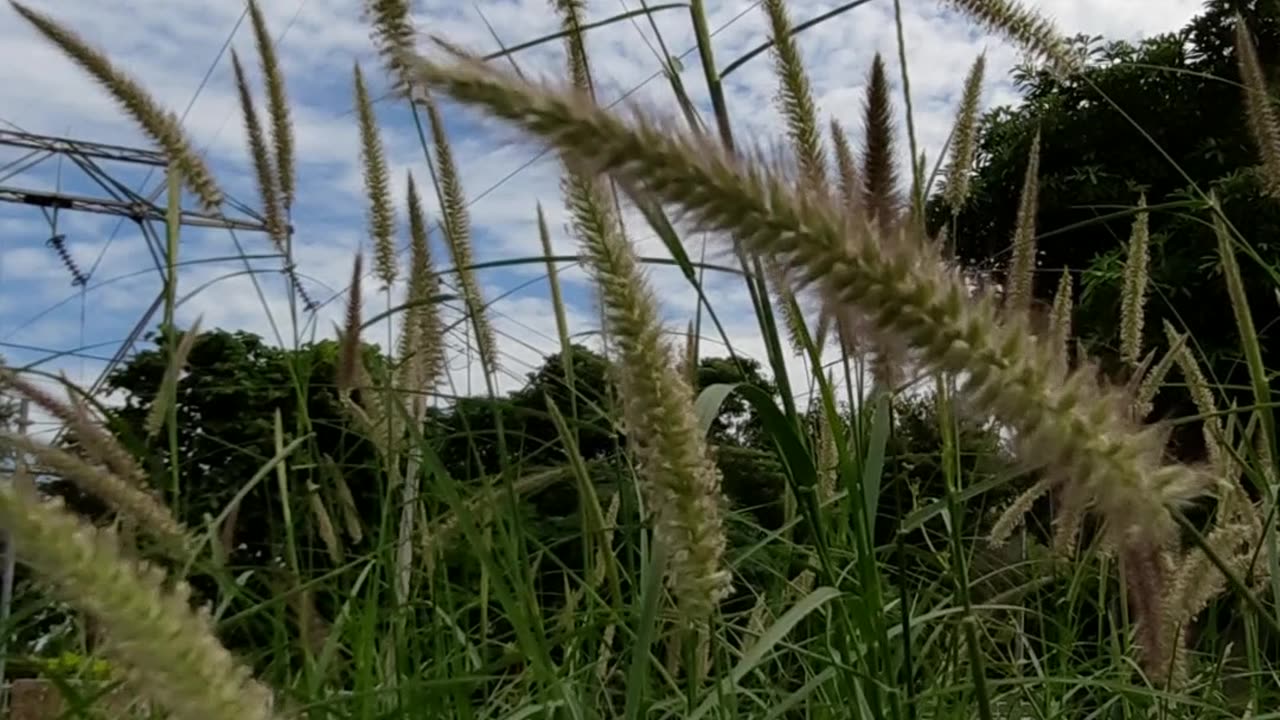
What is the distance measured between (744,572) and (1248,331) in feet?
4.17

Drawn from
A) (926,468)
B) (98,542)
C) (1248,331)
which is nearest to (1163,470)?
(98,542)

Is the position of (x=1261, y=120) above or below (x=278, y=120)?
below

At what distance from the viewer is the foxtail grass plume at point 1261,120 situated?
2195 mm

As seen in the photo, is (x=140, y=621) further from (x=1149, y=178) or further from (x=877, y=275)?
(x=1149, y=178)

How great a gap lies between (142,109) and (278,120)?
0.22 m

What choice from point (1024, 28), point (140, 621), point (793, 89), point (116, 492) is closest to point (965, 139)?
point (1024, 28)

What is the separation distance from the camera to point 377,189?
2.48 metres

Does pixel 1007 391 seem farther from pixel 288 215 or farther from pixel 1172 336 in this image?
pixel 288 215

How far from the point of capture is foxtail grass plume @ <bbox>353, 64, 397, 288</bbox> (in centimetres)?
245

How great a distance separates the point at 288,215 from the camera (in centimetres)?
242

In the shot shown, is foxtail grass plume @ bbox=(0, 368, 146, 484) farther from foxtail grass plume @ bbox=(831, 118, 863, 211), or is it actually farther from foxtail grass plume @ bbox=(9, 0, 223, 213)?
foxtail grass plume @ bbox=(831, 118, 863, 211)

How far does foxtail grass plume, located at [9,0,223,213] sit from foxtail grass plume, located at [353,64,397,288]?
267 mm

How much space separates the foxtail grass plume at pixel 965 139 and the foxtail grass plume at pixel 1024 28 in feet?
0.58

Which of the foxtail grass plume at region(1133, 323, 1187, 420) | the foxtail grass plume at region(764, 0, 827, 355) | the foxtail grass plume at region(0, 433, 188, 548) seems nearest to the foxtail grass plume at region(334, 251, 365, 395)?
the foxtail grass plume at region(0, 433, 188, 548)
